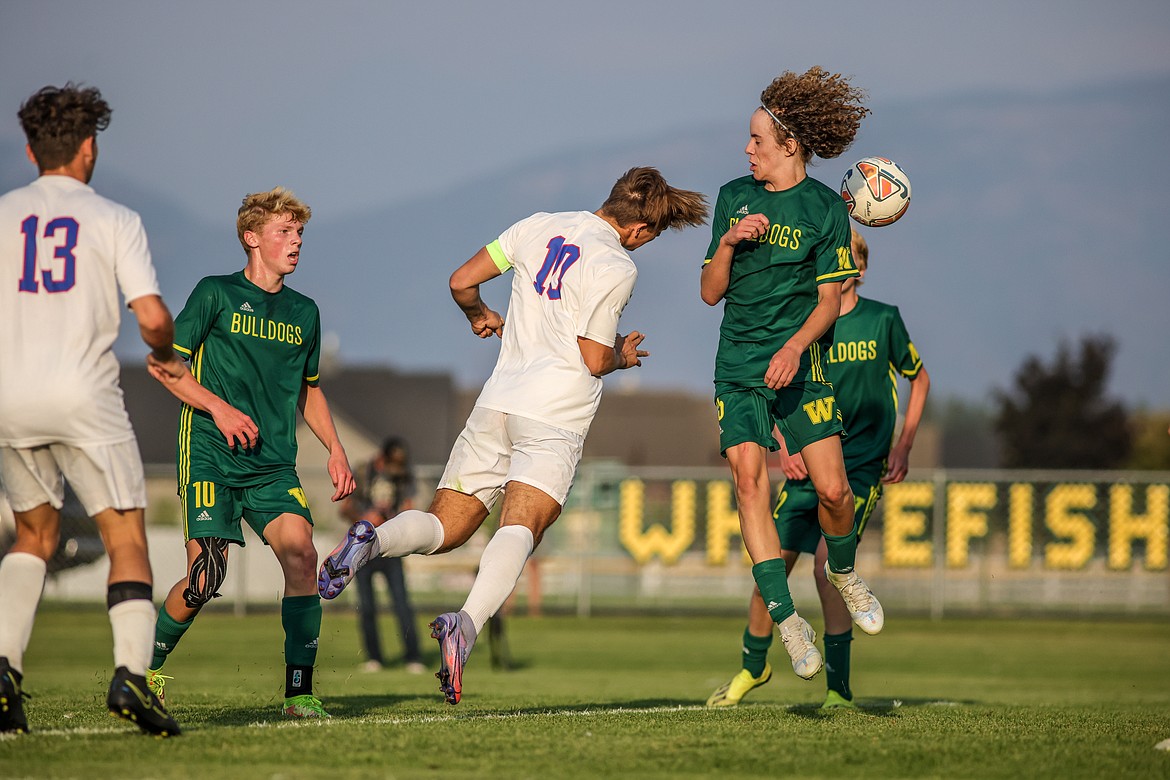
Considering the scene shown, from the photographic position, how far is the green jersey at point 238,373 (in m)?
6.95

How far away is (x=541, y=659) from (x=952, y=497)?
1020 centimetres

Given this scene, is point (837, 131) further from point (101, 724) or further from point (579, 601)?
point (579, 601)

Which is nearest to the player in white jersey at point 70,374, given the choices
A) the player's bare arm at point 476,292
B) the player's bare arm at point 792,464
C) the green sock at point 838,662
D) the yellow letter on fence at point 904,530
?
the player's bare arm at point 476,292

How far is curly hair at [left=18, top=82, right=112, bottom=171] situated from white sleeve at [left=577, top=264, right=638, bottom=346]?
→ 2.21 metres

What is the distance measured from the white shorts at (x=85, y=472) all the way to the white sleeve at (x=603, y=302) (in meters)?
2.05

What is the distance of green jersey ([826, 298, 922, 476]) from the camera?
328 inches

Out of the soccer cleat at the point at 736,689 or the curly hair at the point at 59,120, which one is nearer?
the curly hair at the point at 59,120

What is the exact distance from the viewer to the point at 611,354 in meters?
6.29

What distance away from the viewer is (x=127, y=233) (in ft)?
17.1

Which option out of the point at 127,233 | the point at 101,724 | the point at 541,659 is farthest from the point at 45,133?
the point at 541,659

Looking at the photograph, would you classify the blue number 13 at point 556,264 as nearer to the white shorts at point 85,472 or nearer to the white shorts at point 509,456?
the white shorts at point 509,456

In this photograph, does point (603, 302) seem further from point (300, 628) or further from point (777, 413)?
point (300, 628)

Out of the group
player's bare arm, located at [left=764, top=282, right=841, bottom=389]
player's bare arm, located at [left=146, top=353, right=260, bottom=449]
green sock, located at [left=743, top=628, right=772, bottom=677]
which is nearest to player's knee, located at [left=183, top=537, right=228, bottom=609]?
player's bare arm, located at [left=146, top=353, right=260, bottom=449]

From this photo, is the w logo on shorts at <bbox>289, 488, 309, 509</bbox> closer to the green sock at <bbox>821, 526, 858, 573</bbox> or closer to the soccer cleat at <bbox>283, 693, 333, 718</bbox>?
the soccer cleat at <bbox>283, 693, 333, 718</bbox>
